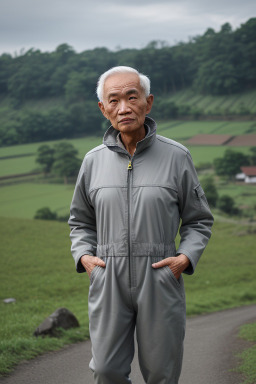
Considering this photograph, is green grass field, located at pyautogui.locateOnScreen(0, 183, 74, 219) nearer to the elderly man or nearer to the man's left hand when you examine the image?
the elderly man

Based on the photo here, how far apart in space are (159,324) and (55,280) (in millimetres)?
13764

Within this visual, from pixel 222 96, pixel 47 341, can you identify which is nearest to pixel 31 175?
pixel 222 96

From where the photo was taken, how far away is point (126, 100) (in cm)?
283

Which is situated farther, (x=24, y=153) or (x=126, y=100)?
(x=24, y=153)

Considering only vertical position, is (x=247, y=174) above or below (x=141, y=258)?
below

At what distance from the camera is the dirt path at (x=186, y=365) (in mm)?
5070

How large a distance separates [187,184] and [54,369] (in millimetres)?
3378

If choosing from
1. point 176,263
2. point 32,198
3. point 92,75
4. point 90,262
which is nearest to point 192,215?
point 176,263

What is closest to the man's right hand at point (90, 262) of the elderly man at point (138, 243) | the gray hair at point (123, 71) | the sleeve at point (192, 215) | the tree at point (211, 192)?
the elderly man at point (138, 243)

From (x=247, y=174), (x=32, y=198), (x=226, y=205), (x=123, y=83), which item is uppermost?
(x=123, y=83)

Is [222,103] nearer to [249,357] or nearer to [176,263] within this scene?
[249,357]

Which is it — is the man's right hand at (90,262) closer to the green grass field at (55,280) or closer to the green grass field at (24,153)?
the green grass field at (55,280)

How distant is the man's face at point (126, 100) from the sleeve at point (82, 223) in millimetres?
336

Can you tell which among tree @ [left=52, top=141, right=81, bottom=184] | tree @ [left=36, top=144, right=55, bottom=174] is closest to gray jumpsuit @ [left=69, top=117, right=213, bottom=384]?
tree @ [left=52, top=141, right=81, bottom=184]
